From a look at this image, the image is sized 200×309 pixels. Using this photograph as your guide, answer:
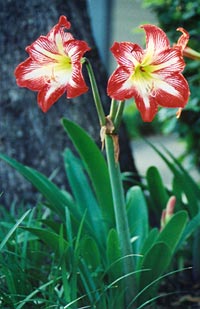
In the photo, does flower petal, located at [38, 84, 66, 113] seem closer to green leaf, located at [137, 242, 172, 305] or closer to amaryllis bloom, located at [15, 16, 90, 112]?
amaryllis bloom, located at [15, 16, 90, 112]

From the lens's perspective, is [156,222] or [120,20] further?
[120,20]

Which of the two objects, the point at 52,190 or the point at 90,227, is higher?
the point at 52,190

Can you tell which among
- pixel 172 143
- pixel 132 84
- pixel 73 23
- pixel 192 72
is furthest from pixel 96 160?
pixel 172 143

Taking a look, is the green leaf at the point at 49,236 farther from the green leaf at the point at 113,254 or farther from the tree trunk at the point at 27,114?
the tree trunk at the point at 27,114

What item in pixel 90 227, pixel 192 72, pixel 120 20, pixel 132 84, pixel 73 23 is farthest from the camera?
pixel 120 20

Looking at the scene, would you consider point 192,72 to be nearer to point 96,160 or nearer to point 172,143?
point 96,160

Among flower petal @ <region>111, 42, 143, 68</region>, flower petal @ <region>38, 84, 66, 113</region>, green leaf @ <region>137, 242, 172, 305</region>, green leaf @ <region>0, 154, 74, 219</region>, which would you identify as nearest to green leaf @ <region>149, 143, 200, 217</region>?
green leaf @ <region>0, 154, 74, 219</region>

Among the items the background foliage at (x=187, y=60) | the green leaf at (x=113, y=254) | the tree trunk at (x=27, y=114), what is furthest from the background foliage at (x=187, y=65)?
the green leaf at (x=113, y=254)
